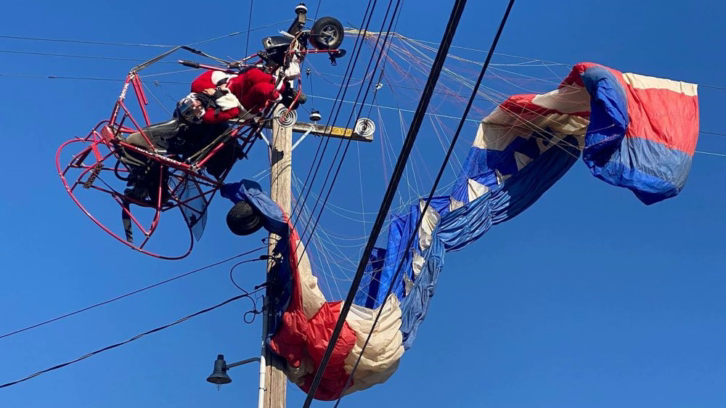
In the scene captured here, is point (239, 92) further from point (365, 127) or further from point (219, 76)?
point (365, 127)

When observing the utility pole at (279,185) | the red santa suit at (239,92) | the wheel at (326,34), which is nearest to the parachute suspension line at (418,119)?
the utility pole at (279,185)

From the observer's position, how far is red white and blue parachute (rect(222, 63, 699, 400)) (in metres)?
11.7

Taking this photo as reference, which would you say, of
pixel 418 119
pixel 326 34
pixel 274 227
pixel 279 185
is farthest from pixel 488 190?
pixel 418 119

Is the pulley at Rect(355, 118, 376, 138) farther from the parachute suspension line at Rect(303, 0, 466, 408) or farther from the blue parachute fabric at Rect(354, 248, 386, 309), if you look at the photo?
the parachute suspension line at Rect(303, 0, 466, 408)

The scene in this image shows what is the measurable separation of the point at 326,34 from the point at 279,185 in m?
1.83

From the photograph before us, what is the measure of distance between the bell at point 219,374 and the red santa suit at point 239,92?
2675 mm

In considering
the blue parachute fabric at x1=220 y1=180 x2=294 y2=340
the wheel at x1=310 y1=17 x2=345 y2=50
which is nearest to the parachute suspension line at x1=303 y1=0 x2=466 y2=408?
the blue parachute fabric at x1=220 y1=180 x2=294 y2=340

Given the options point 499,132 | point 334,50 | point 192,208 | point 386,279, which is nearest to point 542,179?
point 499,132

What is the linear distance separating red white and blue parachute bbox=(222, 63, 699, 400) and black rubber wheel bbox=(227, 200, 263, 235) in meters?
0.10

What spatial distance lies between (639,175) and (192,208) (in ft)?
17.4

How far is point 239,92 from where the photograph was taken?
1155 centimetres

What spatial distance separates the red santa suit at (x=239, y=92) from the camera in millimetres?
11438

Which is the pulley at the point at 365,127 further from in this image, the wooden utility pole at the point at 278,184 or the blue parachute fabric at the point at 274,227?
the blue parachute fabric at the point at 274,227

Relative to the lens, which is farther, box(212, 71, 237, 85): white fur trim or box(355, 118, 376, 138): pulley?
box(355, 118, 376, 138): pulley
